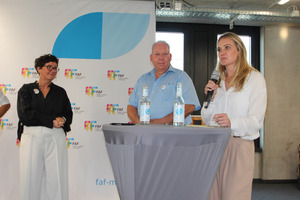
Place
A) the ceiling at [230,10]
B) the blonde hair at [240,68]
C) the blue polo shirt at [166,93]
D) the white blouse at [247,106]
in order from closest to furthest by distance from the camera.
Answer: the white blouse at [247,106] < the blonde hair at [240,68] < the blue polo shirt at [166,93] < the ceiling at [230,10]

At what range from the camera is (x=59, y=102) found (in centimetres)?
304

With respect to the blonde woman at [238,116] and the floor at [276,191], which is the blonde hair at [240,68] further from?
the floor at [276,191]

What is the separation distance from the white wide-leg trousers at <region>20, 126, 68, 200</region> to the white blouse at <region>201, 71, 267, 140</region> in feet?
6.14

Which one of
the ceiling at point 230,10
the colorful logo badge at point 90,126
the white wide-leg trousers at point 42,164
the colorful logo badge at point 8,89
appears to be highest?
the ceiling at point 230,10

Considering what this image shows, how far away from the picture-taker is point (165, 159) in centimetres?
130

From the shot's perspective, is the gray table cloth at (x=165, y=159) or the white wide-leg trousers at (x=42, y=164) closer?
the gray table cloth at (x=165, y=159)

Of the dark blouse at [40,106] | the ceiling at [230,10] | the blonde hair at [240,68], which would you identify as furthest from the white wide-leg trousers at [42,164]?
the ceiling at [230,10]

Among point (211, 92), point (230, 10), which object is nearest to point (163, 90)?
point (211, 92)

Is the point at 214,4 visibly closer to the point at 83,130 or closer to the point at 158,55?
the point at 158,55

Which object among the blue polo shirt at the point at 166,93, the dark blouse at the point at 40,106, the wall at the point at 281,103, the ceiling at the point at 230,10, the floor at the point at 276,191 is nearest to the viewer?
the blue polo shirt at the point at 166,93

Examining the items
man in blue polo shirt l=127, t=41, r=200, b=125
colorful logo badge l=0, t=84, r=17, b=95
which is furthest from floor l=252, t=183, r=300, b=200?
colorful logo badge l=0, t=84, r=17, b=95

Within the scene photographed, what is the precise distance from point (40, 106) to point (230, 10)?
11.0 ft

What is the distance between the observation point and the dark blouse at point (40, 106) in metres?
2.82

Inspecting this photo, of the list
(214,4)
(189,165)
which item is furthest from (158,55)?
(214,4)
